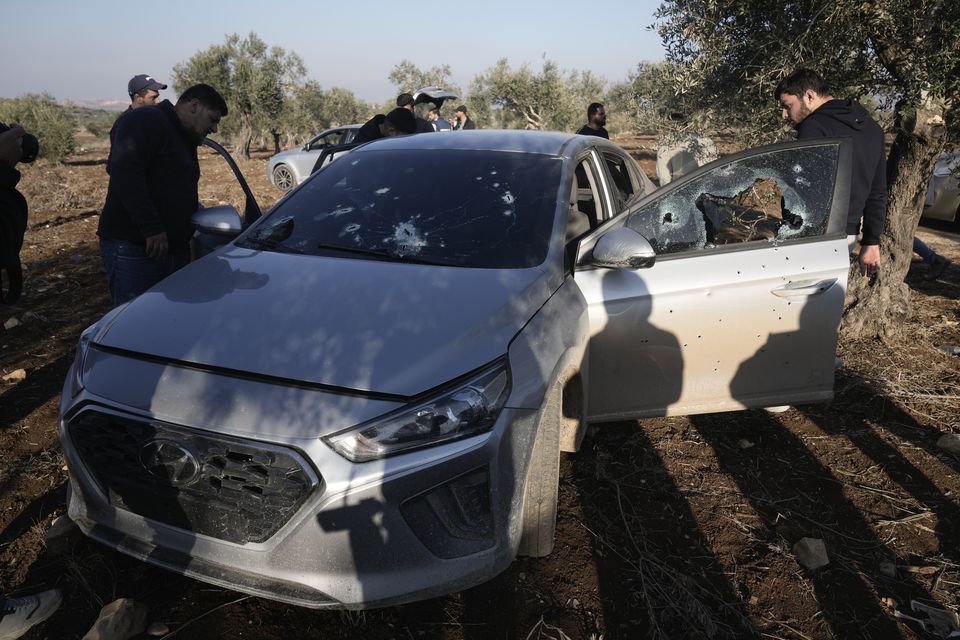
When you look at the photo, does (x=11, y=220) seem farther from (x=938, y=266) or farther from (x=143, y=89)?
(x=938, y=266)

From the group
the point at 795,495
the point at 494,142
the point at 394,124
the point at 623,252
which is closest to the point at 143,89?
the point at 394,124

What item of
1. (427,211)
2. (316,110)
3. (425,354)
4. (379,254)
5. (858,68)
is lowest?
(316,110)

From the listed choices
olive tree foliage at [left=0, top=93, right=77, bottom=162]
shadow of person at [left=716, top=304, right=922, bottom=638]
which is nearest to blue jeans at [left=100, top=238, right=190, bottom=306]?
shadow of person at [left=716, top=304, right=922, bottom=638]

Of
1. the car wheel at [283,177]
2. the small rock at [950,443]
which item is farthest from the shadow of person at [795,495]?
the car wheel at [283,177]

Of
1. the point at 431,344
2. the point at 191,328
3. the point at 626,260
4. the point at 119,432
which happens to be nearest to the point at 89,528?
the point at 119,432

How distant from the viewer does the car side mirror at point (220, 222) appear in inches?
121

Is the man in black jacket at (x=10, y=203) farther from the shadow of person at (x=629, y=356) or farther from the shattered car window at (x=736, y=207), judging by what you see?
the shattered car window at (x=736, y=207)

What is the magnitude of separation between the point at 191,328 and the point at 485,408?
3.47 feet

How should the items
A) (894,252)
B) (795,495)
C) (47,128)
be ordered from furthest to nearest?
(47,128) < (894,252) < (795,495)

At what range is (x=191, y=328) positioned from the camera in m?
2.12

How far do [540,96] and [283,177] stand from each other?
51.8ft

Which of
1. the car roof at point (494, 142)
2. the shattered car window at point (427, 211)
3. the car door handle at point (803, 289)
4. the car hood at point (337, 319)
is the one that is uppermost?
the car roof at point (494, 142)

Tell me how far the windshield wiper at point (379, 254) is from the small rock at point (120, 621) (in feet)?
5.01

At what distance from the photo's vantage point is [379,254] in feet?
8.68
